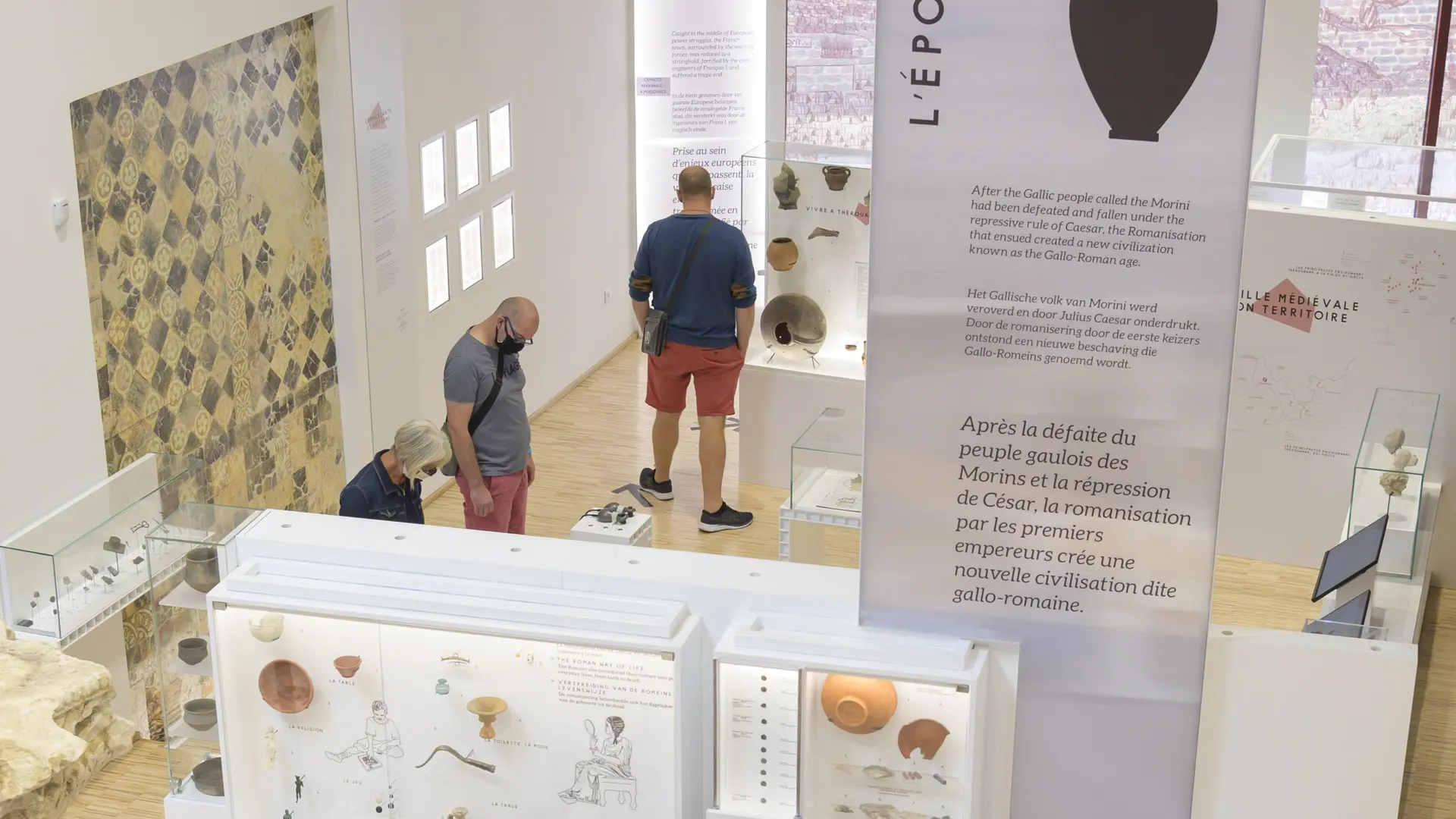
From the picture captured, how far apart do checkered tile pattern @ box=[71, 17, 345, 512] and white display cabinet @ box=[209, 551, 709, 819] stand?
2.45m

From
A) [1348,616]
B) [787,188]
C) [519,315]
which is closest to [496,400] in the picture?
[519,315]

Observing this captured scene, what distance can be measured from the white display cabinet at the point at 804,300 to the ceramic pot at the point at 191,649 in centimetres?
451

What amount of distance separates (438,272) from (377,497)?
3.31m

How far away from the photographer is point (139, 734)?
5.98 meters

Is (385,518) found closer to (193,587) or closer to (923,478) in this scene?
(193,587)

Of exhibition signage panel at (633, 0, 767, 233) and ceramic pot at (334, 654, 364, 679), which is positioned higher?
exhibition signage panel at (633, 0, 767, 233)

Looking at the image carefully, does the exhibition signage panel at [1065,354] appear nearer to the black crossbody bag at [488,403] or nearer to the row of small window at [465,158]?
the black crossbody bag at [488,403]

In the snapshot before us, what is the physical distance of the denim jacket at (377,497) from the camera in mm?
5785

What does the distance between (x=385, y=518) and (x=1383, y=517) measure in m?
3.87

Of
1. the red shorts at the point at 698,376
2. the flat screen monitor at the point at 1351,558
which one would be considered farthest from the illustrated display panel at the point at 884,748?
the red shorts at the point at 698,376

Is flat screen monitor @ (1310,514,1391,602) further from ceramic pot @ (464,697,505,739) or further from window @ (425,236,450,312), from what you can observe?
window @ (425,236,450,312)

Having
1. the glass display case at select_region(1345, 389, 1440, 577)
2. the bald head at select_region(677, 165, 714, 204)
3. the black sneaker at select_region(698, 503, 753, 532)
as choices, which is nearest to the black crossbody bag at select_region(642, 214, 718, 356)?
the bald head at select_region(677, 165, 714, 204)

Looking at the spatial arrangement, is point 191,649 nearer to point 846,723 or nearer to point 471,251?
point 846,723

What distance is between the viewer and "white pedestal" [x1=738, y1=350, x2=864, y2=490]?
889 centimetres
